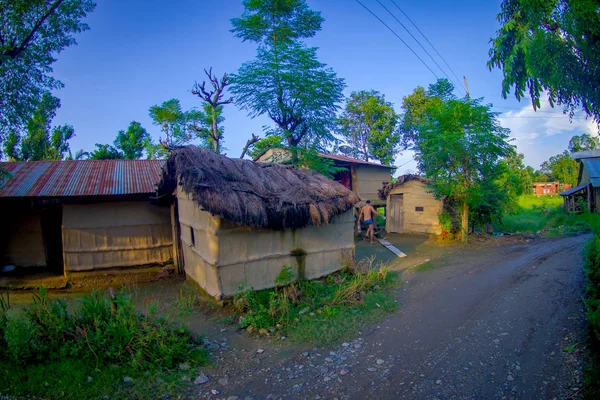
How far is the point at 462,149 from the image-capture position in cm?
1234

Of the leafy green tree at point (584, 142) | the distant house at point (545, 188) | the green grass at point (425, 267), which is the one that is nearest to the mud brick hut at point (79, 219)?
the green grass at point (425, 267)

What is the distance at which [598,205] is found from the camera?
1820 centimetres

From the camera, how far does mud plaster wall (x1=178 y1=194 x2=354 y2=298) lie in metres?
6.82

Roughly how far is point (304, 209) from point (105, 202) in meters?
6.55

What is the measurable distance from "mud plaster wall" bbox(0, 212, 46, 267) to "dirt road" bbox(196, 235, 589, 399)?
9397mm

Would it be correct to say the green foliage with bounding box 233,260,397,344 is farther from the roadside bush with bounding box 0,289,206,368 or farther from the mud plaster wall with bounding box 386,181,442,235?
the mud plaster wall with bounding box 386,181,442,235

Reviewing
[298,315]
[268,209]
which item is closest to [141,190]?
[268,209]

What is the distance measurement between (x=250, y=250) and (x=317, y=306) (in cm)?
185

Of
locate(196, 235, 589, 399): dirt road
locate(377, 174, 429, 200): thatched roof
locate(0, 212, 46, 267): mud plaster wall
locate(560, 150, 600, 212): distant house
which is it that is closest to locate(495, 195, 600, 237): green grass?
locate(560, 150, 600, 212): distant house

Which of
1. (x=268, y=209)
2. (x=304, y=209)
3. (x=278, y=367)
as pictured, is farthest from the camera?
(x=304, y=209)

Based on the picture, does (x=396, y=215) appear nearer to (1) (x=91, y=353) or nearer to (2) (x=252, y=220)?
(2) (x=252, y=220)

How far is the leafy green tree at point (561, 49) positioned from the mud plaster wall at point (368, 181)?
13.4m

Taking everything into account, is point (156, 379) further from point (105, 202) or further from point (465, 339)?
point (105, 202)

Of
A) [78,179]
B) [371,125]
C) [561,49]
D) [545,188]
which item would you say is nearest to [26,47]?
[78,179]
